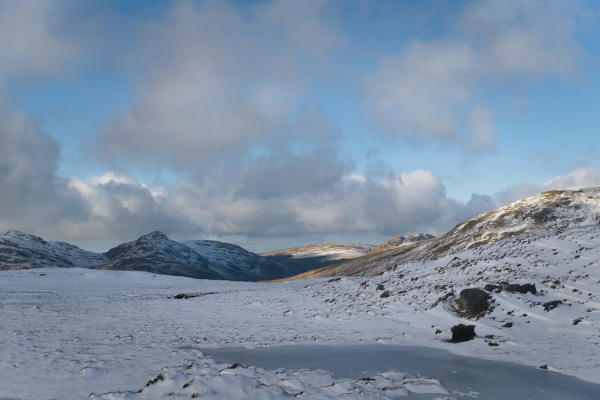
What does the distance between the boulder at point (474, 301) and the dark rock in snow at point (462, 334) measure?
3.60m

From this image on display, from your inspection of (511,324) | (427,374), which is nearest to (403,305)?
(511,324)

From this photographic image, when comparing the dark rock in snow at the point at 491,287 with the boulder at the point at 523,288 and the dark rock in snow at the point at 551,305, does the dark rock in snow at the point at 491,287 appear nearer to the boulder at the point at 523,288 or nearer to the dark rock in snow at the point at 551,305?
the boulder at the point at 523,288

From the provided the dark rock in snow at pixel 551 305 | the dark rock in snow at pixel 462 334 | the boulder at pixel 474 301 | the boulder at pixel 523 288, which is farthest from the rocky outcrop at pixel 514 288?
the dark rock in snow at pixel 462 334

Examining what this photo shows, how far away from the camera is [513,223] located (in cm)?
11912

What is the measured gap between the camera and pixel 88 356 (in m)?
13.5

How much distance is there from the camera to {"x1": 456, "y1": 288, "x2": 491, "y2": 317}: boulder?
61.1 ft

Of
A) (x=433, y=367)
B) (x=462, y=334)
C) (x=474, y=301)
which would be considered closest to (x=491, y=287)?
(x=474, y=301)

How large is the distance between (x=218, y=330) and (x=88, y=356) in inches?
295

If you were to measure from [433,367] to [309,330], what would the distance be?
873 centimetres

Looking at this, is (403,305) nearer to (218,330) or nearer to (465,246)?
(218,330)

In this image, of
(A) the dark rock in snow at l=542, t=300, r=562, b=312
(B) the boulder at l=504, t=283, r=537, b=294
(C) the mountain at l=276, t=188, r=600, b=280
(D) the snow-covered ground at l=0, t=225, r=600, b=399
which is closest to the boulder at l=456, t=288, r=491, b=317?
(D) the snow-covered ground at l=0, t=225, r=600, b=399

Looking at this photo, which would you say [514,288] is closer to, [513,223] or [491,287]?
[491,287]

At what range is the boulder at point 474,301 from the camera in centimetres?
1861

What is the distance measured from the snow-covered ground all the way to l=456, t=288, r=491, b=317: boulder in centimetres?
55
